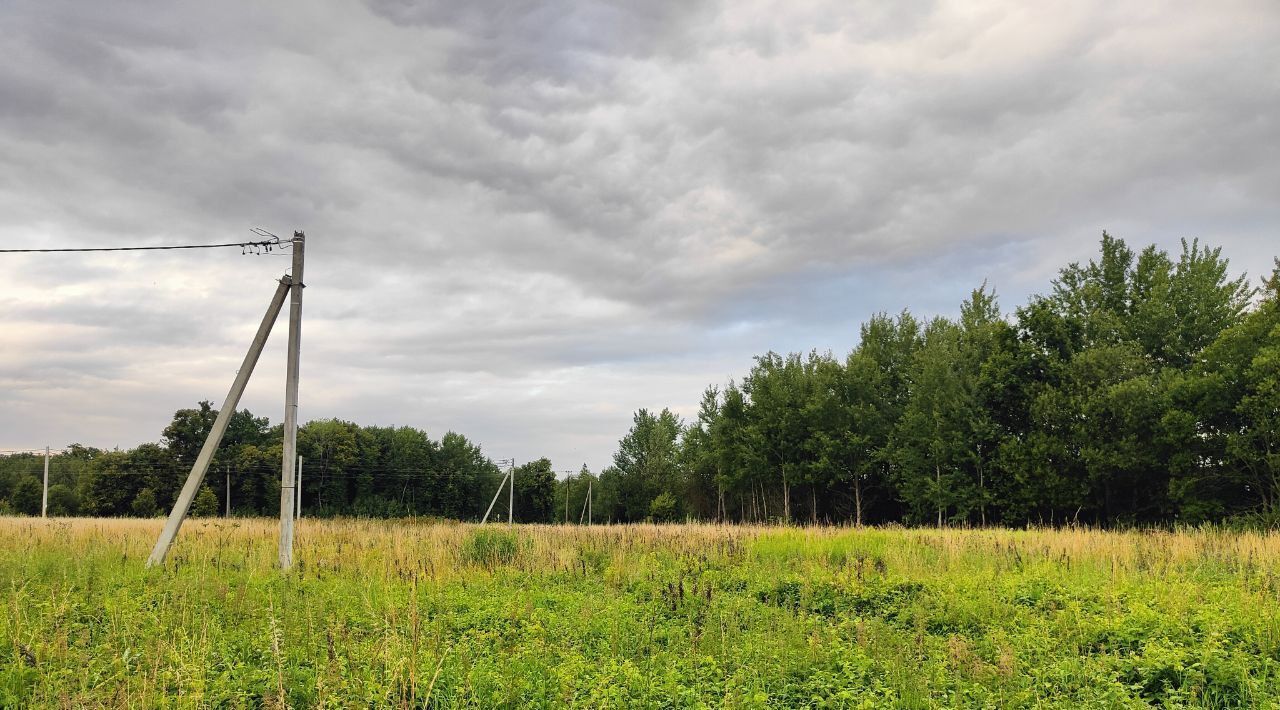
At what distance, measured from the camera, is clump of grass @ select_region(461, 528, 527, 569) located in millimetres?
13699

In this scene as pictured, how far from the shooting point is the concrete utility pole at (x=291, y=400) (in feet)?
42.5

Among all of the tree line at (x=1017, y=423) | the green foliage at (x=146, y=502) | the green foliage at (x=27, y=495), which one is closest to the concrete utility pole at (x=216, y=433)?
the tree line at (x=1017, y=423)

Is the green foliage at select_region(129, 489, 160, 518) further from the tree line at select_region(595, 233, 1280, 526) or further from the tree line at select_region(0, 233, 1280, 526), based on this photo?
the tree line at select_region(595, 233, 1280, 526)

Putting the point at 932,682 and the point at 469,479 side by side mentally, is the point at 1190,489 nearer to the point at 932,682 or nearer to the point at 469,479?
the point at 932,682

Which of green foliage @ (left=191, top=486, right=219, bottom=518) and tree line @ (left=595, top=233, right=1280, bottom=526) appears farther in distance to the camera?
green foliage @ (left=191, top=486, right=219, bottom=518)

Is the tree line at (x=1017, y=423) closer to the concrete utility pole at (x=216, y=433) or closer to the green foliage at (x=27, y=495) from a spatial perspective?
the green foliage at (x=27, y=495)

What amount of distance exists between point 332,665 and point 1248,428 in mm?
36185

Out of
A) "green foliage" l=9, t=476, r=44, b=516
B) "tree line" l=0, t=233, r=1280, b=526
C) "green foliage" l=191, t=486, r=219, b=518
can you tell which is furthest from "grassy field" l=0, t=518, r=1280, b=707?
"green foliage" l=9, t=476, r=44, b=516

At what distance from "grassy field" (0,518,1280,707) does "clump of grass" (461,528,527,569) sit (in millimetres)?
130

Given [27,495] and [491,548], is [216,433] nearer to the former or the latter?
[491,548]

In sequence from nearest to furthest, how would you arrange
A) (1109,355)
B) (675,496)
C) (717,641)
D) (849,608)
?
(717,641) → (849,608) → (1109,355) → (675,496)

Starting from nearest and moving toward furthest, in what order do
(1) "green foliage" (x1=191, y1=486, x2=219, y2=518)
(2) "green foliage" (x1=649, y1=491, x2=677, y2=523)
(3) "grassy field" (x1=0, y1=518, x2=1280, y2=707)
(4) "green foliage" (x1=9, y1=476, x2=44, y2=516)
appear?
(3) "grassy field" (x1=0, y1=518, x2=1280, y2=707) → (1) "green foliage" (x1=191, y1=486, x2=219, y2=518) → (2) "green foliage" (x1=649, y1=491, x2=677, y2=523) → (4) "green foliage" (x1=9, y1=476, x2=44, y2=516)

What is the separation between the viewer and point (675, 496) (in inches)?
2450

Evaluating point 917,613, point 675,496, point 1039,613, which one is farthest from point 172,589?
point 675,496
